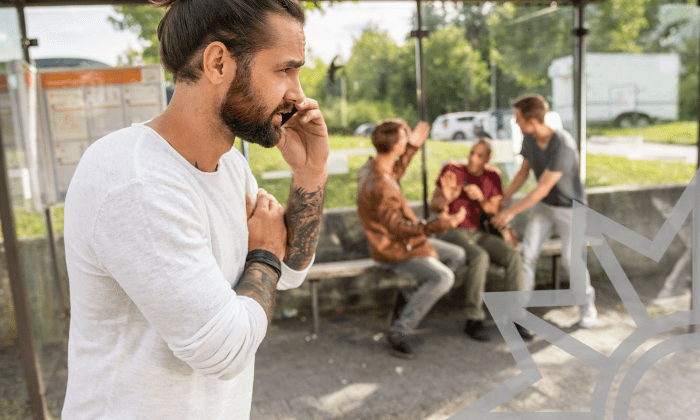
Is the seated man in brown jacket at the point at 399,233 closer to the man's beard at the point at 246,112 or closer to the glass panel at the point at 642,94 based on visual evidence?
the glass panel at the point at 642,94

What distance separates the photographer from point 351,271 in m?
4.73

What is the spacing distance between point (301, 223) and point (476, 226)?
12.2 feet

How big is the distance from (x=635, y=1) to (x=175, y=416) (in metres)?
6.76

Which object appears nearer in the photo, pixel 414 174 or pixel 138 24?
pixel 138 24

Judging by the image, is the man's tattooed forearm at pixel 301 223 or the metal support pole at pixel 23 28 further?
the metal support pole at pixel 23 28

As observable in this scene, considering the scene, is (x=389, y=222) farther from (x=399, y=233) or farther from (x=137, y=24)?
(x=137, y=24)

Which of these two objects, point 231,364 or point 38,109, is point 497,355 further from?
point 38,109

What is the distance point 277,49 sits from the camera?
1177 mm

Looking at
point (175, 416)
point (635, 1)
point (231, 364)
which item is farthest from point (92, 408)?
point (635, 1)

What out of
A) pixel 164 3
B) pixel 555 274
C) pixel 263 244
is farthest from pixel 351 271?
pixel 164 3

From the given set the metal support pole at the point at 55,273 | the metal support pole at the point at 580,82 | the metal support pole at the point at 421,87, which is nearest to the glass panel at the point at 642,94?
the metal support pole at the point at 580,82

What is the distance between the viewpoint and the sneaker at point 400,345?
166 inches

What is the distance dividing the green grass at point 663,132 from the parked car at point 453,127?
4.38 ft

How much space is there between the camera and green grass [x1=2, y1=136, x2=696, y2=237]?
4.46m
